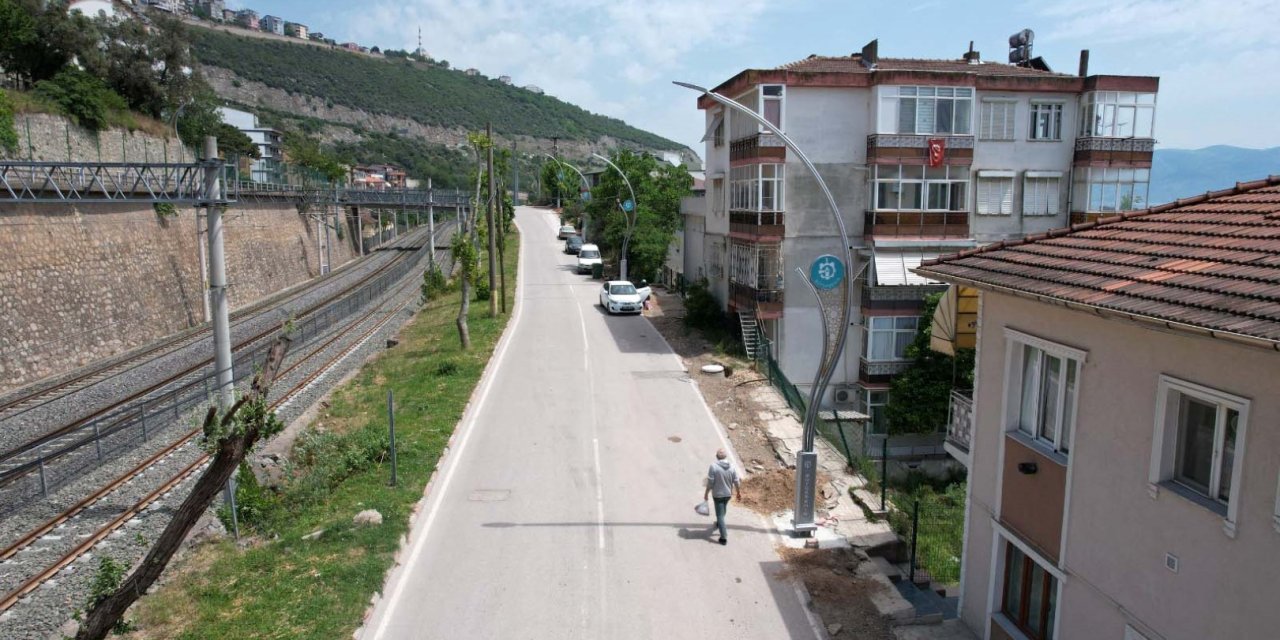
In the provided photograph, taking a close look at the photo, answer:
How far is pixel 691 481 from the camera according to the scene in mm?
16125

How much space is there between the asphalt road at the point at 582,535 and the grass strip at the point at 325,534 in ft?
1.48

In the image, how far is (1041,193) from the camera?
3073 cm

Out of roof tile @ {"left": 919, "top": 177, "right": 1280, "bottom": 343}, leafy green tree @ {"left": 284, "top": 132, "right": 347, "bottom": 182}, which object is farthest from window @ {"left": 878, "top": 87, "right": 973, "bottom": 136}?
leafy green tree @ {"left": 284, "top": 132, "right": 347, "bottom": 182}

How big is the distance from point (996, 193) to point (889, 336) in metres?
6.97

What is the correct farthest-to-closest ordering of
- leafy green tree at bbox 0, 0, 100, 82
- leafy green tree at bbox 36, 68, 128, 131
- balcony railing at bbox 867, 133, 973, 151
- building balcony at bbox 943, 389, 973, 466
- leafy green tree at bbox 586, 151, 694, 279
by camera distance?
leafy green tree at bbox 0, 0, 100, 82
leafy green tree at bbox 586, 151, 694, 279
leafy green tree at bbox 36, 68, 128, 131
balcony railing at bbox 867, 133, 973, 151
building balcony at bbox 943, 389, 973, 466

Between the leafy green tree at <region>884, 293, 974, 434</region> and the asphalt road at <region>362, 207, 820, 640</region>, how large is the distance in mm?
9761

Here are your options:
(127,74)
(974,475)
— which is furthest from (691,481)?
(127,74)

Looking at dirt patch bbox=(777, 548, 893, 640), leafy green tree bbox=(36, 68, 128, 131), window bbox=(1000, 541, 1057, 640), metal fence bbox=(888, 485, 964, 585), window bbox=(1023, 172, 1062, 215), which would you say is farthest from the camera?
leafy green tree bbox=(36, 68, 128, 131)

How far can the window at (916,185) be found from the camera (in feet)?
95.1

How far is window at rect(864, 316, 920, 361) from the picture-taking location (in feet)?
95.6

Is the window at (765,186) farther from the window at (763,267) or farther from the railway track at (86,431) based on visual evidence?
the railway track at (86,431)

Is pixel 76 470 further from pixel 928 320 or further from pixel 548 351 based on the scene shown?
pixel 928 320

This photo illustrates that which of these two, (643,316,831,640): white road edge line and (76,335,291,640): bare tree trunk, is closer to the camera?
(76,335,291,640): bare tree trunk

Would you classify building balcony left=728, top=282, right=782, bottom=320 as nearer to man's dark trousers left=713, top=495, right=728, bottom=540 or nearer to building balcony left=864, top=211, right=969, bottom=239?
building balcony left=864, top=211, right=969, bottom=239
